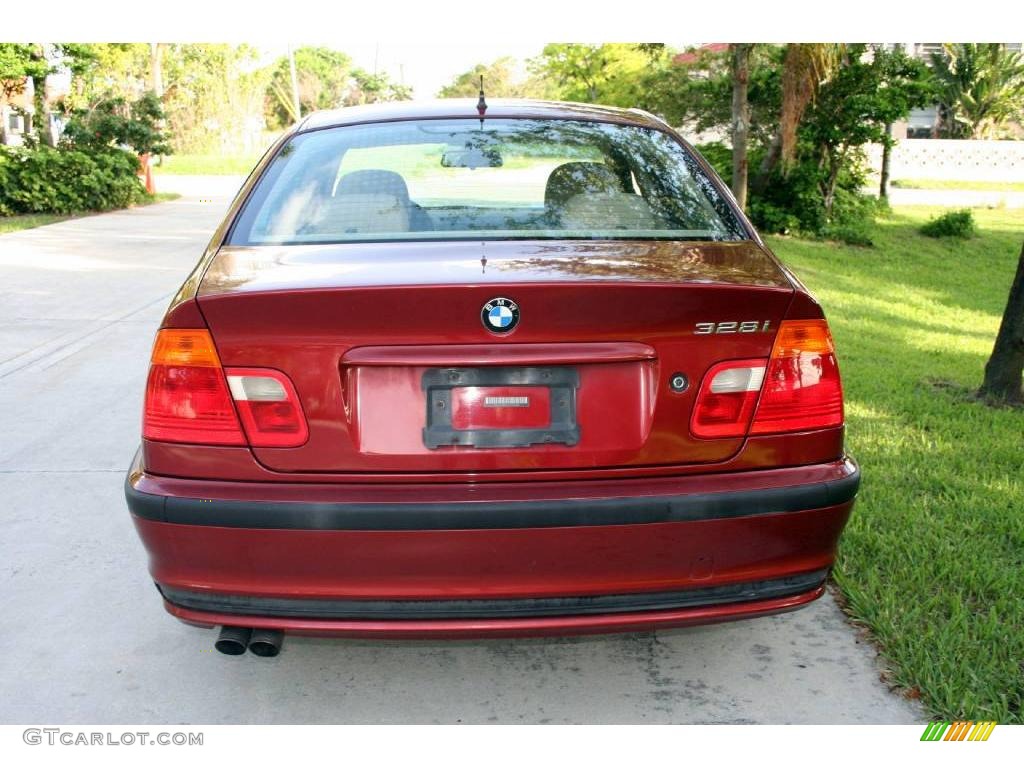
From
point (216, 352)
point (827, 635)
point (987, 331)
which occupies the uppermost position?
point (216, 352)

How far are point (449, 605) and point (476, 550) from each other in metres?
0.17

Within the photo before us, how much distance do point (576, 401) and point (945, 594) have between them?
162cm

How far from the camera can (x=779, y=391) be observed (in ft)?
8.31

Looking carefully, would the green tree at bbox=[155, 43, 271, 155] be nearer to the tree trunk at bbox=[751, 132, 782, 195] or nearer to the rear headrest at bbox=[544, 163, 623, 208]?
the tree trunk at bbox=[751, 132, 782, 195]

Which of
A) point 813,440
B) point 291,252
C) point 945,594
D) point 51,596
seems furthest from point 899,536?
point 51,596

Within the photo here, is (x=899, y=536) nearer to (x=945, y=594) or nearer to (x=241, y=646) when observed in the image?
(x=945, y=594)

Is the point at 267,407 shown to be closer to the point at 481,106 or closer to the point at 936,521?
the point at 481,106

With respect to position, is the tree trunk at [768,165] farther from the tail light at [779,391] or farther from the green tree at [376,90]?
the green tree at [376,90]

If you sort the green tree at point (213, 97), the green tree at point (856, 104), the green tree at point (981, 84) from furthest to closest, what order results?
the green tree at point (213, 97) → the green tree at point (981, 84) → the green tree at point (856, 104)

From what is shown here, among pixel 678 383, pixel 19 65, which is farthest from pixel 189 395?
pixel 19 65

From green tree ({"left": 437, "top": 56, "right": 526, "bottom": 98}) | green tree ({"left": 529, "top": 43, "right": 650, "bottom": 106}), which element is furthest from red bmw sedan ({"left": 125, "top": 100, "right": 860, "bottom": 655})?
green tree ({"left": 437, "top": 56, "right": 526, "bottom": 98})

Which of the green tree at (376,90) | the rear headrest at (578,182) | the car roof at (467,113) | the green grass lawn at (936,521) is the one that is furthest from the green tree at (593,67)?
the green tree at (376,90)

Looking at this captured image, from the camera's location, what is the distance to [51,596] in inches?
138

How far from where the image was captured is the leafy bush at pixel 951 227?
57.1 feet
